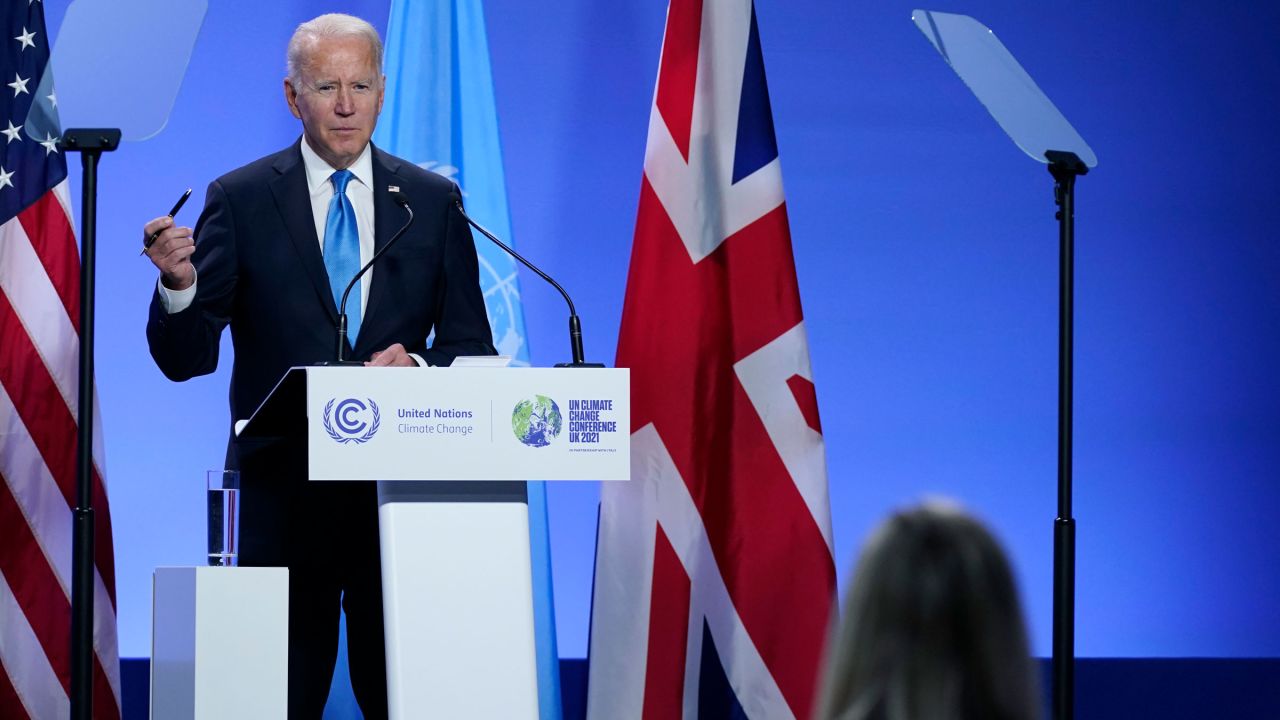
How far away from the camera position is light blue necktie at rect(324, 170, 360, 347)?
2.99m

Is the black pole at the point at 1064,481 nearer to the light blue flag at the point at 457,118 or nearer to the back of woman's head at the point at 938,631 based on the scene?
the light blue flag at the point at 457,118

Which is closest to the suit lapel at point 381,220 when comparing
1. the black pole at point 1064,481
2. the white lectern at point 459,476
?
the white lectern at point 459,476

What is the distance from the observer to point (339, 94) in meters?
3.06

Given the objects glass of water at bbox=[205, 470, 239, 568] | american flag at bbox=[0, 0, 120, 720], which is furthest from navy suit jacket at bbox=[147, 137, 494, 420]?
american flag at bbox=[0, 0, 120, 720]

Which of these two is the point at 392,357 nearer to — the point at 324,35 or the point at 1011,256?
the point at 324,35

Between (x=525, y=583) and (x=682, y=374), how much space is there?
4.72 feet

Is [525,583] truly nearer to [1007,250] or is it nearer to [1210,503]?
[1007,250]

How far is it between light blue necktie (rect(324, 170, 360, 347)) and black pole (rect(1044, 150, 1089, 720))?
1366mm

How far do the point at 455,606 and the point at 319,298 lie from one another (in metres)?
0.98

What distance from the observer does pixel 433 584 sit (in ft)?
7.16

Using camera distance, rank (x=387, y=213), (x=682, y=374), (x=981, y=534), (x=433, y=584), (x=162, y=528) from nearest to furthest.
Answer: (x=981, y=534) → (x=433, y=584) → (x=387, y=213) → (x=682, y=374) → (x=162, y=528)

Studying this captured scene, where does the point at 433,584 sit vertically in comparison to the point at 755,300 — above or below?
below

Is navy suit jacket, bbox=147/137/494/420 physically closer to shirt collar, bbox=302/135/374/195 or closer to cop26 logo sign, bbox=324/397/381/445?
shirt collar, bbox=302/135/374/195

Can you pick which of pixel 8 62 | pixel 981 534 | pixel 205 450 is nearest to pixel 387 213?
pixel 8 62
